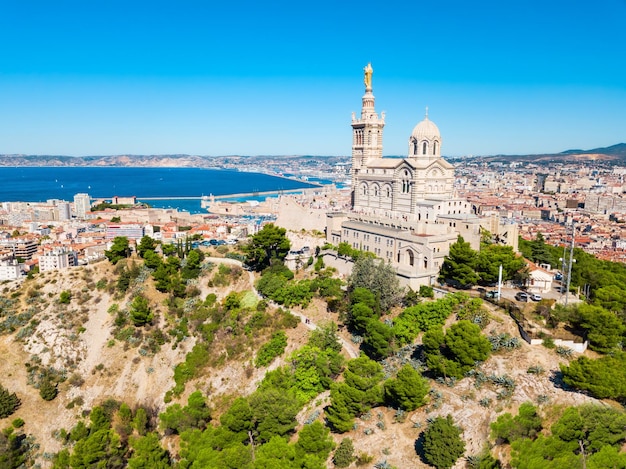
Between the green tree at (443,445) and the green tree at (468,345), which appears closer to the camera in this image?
the green tree at (443,445)

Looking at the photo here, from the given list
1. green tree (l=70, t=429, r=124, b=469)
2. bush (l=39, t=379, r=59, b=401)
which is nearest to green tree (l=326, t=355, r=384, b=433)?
green tree (l=70, t=429, r=124, b=469)

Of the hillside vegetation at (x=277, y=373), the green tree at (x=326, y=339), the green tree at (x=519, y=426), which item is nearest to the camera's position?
the green tree at (x=519, y=426)

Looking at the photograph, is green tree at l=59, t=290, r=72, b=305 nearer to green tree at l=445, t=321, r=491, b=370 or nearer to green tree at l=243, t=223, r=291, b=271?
green tree at l=243, t=223, r=291, b=271

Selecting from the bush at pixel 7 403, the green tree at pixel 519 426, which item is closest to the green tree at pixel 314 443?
the green tree at pixel 519 426

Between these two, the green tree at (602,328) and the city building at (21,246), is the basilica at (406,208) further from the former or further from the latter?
the city building at (21,246)

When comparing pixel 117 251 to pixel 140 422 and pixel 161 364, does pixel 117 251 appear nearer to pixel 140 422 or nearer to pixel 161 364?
pixel 161 364

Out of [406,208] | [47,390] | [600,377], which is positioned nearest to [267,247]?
[406,208]

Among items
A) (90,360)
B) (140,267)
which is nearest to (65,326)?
(90,360)
